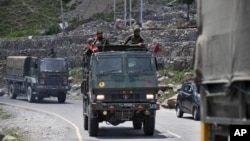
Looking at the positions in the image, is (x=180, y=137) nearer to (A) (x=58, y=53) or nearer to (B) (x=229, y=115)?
(B) (x=229, y=115)

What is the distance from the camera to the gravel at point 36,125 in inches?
841

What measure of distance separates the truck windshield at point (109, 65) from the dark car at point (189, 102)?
22.2ft

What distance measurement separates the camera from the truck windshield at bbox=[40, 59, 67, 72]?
4097cm

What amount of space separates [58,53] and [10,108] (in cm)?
2241

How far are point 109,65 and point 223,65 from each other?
41.3ft

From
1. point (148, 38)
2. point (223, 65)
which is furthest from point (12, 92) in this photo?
point (223, 65)

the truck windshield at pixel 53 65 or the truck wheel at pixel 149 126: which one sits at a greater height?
the truck windshield at pixel 53 65

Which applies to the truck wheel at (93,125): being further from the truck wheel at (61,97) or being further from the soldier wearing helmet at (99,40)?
the truck wheel at (61,97)

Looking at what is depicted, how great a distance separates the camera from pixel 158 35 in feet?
184

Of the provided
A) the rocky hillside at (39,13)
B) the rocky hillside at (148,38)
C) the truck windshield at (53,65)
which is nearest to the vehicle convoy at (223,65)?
the truck windshield at (53,65)

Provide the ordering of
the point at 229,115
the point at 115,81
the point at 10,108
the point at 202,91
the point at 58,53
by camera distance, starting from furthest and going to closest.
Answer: the point at 58,53 → the point at 10,108 → the point at 115,81 → the point at 202,91 → the point at 229,115

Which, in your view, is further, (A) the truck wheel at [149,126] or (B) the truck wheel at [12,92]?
(B) the truck wheel at [12,92]

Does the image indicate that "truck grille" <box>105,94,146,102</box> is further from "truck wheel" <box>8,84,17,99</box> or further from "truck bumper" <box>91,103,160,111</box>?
"truck wheel" <box>8,84,17,99</box>

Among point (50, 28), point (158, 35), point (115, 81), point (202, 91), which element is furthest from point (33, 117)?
point (50, 28)
